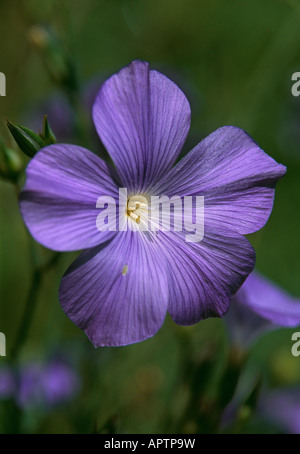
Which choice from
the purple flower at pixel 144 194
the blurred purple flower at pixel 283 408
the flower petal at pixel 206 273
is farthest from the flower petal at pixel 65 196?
the blurred purple flower at pixel 283 408

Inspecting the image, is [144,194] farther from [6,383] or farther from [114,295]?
[6,383]

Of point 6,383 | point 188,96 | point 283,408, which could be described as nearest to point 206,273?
point 6,383

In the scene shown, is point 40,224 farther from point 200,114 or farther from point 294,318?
point 200,114

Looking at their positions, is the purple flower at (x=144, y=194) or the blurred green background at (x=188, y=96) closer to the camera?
the purple flower at (x=144, y=194)

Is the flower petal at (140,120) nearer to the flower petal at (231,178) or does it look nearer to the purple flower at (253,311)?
the flower petal at (231,178)

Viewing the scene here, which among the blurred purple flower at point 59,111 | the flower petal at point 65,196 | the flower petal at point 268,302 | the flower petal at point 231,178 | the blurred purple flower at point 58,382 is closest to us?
the flower petal at point 65,196

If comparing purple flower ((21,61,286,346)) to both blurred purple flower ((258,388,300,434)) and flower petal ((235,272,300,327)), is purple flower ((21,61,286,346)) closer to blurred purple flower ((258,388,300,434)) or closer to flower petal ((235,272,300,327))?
flower petal ((235,272,300,327))

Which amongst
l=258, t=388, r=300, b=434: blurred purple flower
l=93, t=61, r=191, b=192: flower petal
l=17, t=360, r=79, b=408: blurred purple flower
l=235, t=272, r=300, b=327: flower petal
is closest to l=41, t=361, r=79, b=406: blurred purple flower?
l=17, t=360, r=79, b=408: blurred purple flower

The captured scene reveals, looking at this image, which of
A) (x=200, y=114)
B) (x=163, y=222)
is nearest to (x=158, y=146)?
(x=163, y=222)
